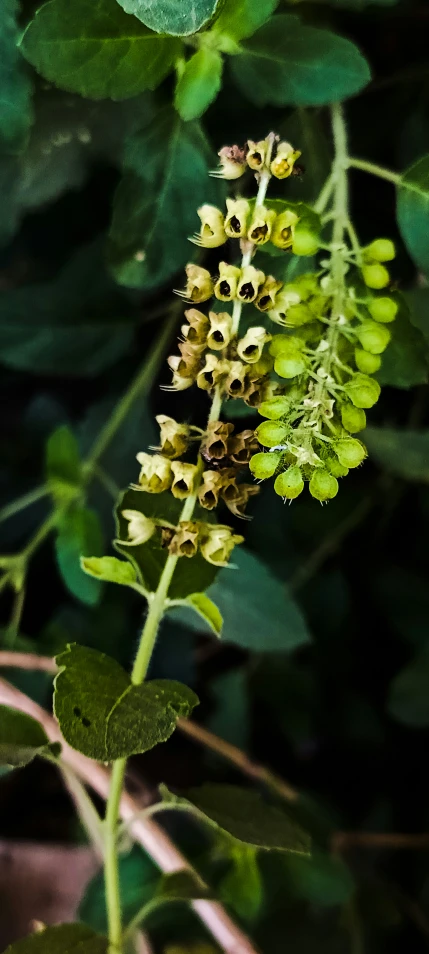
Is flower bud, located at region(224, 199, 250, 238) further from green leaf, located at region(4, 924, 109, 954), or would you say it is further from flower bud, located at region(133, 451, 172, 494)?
green leaf, located at region(4, 924, 109, 954)

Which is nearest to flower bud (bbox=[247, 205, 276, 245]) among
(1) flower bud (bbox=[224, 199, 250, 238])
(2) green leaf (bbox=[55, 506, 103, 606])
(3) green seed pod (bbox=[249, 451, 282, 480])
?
(1) flower bud (bbox=[224, 199, 250, 238])

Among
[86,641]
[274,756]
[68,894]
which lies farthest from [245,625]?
[274,756]

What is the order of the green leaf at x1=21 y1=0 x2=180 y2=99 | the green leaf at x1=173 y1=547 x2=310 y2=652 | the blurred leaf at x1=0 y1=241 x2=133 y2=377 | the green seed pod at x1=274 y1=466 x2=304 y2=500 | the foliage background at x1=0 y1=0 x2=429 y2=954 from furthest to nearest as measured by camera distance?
the blurred leaf at x1=0 y1=241 x2=133 y2=377
the green leaf at x1=173 y1=547 x2=310 y2=652
the foliage background at x1=0 y1=0 x2=429 y2=954
the green leaf at x1=21 y1=0 x2=180 y2=99
the green seed pod at x1=274 y1=466 x2=304 y2=500

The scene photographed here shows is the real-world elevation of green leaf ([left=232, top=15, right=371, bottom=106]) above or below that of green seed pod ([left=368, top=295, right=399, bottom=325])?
above

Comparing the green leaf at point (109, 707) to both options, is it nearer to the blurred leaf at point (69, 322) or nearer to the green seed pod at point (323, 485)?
the green seed pod at point (323, 485)

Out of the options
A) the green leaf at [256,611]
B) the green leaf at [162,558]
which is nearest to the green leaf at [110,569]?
the green leaf at [162,558]

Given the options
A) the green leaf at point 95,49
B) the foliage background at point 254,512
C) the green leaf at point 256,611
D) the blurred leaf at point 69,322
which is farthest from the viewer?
the blurred leaf at point 69,322
